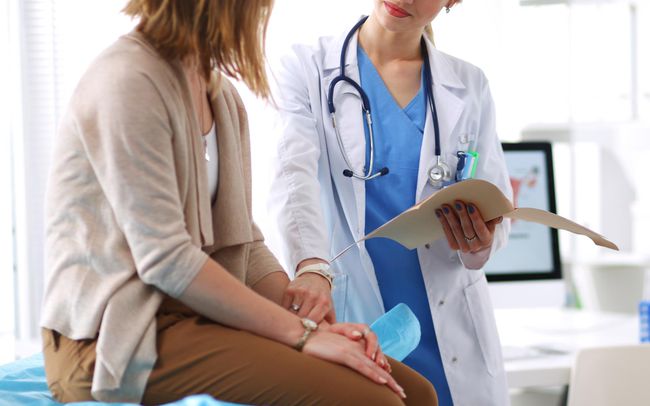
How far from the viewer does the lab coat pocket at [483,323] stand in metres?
1.87

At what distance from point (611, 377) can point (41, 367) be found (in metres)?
1.48

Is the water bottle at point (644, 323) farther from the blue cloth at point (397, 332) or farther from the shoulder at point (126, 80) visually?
the shoulder at point (126, 80)

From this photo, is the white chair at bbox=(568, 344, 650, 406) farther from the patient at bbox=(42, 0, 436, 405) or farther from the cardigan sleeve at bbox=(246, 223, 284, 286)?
the patient at bbox=(42, 0, 436, 405)

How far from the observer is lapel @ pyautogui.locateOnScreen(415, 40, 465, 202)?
6.02 ft

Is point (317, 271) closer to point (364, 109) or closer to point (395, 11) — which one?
point (364, 109)

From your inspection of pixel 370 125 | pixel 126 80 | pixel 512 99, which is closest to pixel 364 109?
pixel 370 125

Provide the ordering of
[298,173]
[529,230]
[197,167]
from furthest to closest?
[529,230], [298,173], [197,167]

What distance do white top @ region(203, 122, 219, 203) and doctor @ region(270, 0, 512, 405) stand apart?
0.46 m

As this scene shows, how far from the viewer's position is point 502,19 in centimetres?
338

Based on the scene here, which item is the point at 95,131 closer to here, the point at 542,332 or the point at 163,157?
the point at 163,157

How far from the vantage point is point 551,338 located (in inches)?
108

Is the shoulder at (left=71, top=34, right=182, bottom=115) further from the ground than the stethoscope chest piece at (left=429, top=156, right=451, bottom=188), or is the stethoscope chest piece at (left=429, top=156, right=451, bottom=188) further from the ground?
the shoulder at (left=71, top=34, right=182, bottom=115)

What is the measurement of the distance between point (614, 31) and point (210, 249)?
2465mm

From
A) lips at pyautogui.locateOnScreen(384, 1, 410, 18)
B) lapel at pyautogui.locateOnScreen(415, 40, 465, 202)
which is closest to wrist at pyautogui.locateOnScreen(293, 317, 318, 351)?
lapel at pyautogui.locateOnScreen(415, 40, 465, 202)
